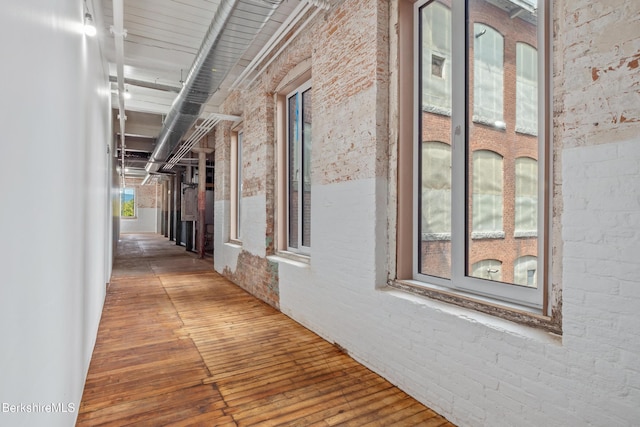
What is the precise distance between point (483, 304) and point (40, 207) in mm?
2276

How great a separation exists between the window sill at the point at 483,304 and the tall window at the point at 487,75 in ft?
4.24

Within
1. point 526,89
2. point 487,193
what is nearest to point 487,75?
point 526,89

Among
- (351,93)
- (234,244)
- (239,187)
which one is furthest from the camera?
(239,187)

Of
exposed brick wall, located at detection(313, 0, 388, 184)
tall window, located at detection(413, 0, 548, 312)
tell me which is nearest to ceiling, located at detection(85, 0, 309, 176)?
exposed brick wall, located at detection(313, 0, 388, 184)

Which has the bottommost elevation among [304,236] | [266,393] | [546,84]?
[266,393]

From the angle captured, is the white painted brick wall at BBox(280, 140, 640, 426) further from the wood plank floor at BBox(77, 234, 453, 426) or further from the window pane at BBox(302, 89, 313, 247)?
the window pane at BBox(302, 89, 313, 247)

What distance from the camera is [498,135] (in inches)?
98.3

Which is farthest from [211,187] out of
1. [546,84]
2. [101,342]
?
[546,84]

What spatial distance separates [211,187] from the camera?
11.8 m

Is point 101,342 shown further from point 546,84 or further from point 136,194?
point 136,194

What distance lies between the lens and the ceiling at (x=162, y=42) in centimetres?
379

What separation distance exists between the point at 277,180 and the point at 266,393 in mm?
3070

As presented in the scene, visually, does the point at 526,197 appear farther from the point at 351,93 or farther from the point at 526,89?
the point at 351,93

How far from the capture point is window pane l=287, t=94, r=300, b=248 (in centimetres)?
475
